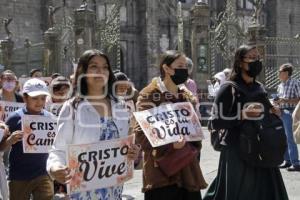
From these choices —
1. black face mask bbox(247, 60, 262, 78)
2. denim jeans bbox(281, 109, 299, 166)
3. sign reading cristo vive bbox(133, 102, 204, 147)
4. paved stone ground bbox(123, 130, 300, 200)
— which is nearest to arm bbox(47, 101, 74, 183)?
sign reading cristo vive bbox(133, 102, 204, 147)

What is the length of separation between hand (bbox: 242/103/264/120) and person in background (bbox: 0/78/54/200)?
2062 mm

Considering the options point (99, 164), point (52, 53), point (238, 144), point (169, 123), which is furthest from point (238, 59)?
point (52, 53)

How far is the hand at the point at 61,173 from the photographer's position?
3729 millimetres

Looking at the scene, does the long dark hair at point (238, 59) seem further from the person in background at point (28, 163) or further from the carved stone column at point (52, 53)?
the carved stone column at point (52, 53)

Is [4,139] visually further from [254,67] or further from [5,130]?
[254,67]

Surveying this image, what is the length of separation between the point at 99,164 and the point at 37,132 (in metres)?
2.00

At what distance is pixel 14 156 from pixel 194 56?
1618cm

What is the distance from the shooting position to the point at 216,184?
17.6 feet

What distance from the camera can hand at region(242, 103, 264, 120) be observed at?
498 centimetres

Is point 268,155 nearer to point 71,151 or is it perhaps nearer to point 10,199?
point 71,151

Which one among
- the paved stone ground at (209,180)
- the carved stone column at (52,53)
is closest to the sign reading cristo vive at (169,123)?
the paved stone ground at (209,180)

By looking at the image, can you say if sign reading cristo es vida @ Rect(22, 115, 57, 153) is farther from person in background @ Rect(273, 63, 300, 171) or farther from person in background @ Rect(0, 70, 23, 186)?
person in background @ Rect(273, 63, 300, 171)

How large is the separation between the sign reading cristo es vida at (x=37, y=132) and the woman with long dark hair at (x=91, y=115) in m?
1.74

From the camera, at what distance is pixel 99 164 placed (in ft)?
13.3
